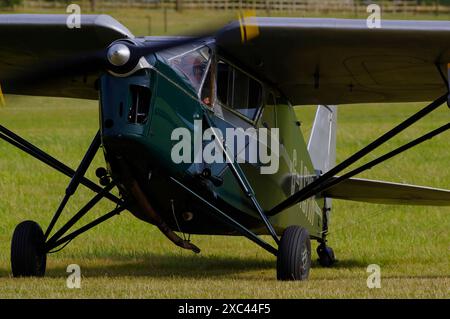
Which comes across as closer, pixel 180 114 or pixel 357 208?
pixel 180 114

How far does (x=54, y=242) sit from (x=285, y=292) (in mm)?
3309

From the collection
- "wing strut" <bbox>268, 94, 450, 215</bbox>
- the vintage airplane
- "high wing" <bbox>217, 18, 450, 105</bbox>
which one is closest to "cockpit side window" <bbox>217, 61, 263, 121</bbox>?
the vintage airplane

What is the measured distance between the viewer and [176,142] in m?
11.7

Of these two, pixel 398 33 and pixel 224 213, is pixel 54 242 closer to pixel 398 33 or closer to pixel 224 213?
pixel 224 213

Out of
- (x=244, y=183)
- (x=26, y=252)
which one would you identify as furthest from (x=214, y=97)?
(x=26, y=252)

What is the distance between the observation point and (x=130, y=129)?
1116 centimetres

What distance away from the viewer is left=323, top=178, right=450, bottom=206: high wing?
15133mm

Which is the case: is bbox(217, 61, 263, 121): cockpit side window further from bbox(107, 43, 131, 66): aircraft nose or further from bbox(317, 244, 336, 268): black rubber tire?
bbox(317, 244, 336, 268): black rubber tire

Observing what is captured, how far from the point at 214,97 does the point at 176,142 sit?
84cm

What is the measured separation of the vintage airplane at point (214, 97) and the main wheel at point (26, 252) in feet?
0.04

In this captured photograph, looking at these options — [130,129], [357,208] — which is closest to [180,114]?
[130,129]

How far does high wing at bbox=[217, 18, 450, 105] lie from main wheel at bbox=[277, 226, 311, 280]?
1.90m

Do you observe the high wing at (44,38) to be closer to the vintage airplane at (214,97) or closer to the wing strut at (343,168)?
the vintage airplane at (214,97)

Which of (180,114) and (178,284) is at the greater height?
(180,114)
